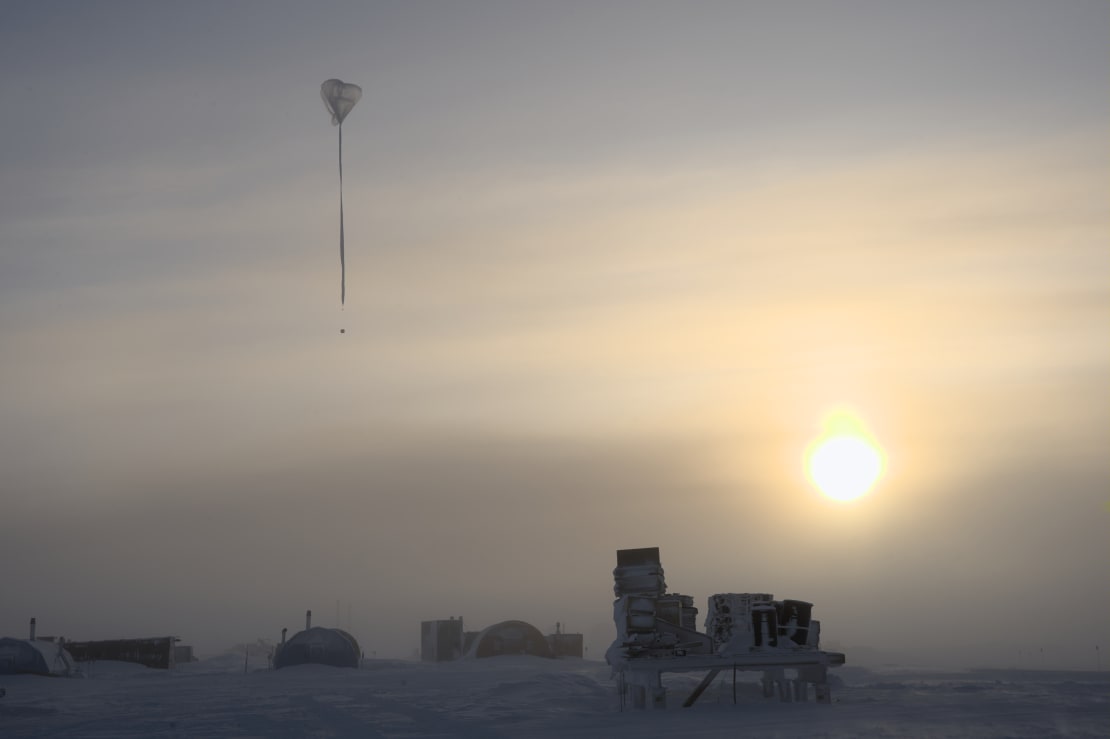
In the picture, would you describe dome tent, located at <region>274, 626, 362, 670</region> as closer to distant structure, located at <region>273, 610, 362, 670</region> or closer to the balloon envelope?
distant structure, located at <region>273, 610, 362, 670</region>

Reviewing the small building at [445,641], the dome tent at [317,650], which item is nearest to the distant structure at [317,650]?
the dome tent at [317,650]

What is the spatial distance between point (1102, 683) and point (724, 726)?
57.6 ft

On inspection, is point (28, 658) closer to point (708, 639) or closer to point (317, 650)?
point (317, 650)

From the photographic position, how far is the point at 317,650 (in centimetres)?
6325

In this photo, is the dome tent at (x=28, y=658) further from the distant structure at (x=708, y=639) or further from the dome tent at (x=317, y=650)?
the distant structure at (x=708, y=639)

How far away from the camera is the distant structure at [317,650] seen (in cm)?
6281

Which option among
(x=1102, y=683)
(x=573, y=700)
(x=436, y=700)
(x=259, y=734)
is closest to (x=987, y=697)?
(x=1102, y=683)

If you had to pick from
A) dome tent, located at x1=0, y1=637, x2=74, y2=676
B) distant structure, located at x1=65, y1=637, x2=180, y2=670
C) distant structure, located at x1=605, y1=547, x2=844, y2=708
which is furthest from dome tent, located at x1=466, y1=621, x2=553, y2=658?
distant structure, located at x1=605, y1=547, x2=844, y2=708

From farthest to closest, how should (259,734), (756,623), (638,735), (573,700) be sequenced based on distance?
1. (573,700)
2. (756,623)
3. (259,734)
4. (638,735)

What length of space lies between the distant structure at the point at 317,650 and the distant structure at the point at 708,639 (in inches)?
1515

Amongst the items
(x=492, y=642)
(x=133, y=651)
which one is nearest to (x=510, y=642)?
(x=492, y=642)

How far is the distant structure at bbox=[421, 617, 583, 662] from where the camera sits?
71.7m

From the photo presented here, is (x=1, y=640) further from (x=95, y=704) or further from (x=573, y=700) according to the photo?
(x=573, y=700)

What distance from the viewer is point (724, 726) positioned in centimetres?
2206
